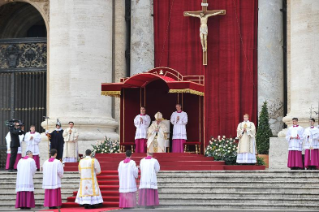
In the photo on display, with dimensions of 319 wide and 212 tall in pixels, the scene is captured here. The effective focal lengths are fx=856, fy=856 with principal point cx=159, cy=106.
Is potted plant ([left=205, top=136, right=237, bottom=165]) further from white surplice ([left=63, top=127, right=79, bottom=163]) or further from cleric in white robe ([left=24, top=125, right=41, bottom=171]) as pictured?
cleric in white robe ([left=24, top=125, right=41, bottom=171])

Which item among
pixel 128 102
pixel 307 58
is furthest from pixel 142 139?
pixel 307 58

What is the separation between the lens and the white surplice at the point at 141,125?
28938 mm

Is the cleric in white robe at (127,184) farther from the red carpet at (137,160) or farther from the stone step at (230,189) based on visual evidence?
the stone step at (230,189)

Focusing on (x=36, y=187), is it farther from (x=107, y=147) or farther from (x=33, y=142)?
(x=107, y=147)

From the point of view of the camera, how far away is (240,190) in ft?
78.1

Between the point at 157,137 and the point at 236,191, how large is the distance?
5.46 meters

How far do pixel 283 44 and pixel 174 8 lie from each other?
434 cm

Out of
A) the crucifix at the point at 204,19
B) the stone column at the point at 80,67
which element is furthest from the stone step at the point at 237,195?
the crucifix at the point at 204,19

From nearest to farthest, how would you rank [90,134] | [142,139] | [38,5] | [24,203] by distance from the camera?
1. [24,203]
2. [142,139]
3. [90,134]
4. [38,5]

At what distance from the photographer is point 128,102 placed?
3023 centimetres

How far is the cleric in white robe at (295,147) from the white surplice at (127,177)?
17.7 feet

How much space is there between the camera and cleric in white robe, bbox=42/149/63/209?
23906 mm

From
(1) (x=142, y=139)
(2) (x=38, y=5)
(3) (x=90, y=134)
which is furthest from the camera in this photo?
(2) (x=38, y=5)

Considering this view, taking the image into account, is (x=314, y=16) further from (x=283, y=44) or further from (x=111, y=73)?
(x=111, y=73)
